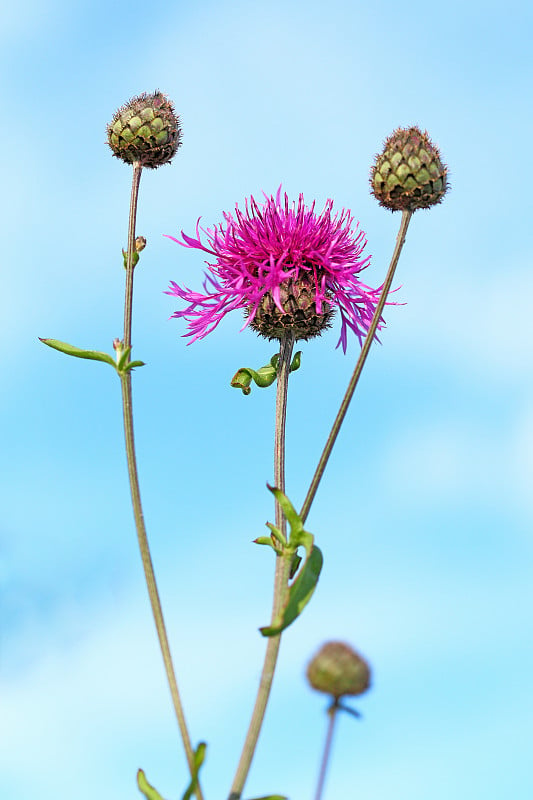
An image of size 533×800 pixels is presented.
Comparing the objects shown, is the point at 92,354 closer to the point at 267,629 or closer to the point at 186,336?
the point at 186,336

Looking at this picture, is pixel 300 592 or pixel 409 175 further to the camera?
pixel 409 175

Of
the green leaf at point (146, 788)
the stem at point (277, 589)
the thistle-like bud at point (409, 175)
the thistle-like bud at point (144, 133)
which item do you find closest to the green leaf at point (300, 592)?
the stem at point (277, 589)

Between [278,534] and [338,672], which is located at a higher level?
[278,534]

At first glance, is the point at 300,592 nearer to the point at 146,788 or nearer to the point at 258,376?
the point at 146,788

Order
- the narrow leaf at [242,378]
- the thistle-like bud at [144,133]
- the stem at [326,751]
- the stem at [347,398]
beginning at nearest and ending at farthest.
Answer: the stem at [326,751] → the stem at [347,398] → the thistle-like bud at [144,133] → the narrow leaf at [242,378]

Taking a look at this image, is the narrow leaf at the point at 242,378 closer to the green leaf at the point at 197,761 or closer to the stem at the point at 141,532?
the stem at the point at 141,532

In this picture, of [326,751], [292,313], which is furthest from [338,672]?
[292,313]
